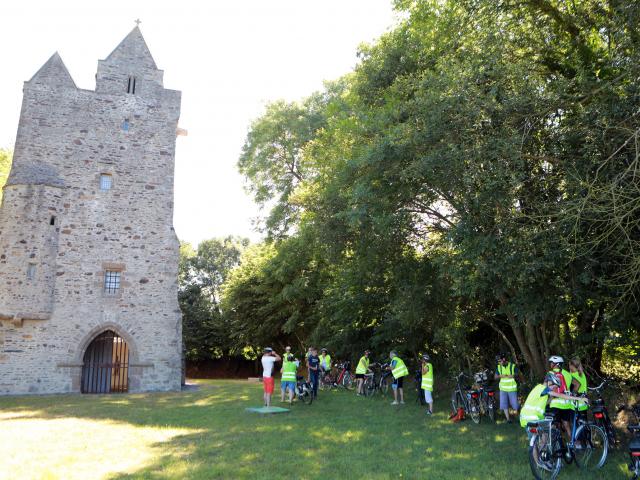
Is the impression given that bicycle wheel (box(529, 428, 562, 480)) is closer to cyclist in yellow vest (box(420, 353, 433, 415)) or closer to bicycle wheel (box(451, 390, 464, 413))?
bicycle wheel (box(451, 390, 464, 413))

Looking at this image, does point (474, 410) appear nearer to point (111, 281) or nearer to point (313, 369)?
point (313, 369)

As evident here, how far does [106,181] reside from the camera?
20.9m

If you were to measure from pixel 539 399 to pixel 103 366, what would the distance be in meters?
17.6

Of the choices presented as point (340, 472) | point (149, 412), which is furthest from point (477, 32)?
point (149, 412)

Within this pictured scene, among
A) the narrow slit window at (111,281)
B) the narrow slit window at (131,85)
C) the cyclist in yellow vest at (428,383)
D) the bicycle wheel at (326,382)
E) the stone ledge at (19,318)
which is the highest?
the narrow slit window at (131,85)

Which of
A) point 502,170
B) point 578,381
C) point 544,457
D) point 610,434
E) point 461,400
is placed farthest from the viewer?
point 461,400

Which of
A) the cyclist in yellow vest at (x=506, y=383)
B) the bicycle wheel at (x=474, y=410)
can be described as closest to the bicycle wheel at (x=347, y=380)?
the bicycle wheel at (x=474, y=410)

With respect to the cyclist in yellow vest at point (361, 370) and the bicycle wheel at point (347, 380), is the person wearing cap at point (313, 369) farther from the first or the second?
the bicycle wheel at point (347, 380)

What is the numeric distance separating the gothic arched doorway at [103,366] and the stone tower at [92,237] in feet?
0.13

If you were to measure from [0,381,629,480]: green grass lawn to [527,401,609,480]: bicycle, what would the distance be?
0.74ft

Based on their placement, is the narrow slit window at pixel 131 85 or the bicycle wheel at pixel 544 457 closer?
the bicycle wheel at pixel 544 457

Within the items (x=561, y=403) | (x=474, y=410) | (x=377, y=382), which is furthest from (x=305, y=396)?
(x=561, y=403)

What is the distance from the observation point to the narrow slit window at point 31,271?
18.8 meters

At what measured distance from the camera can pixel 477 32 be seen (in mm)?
11109
